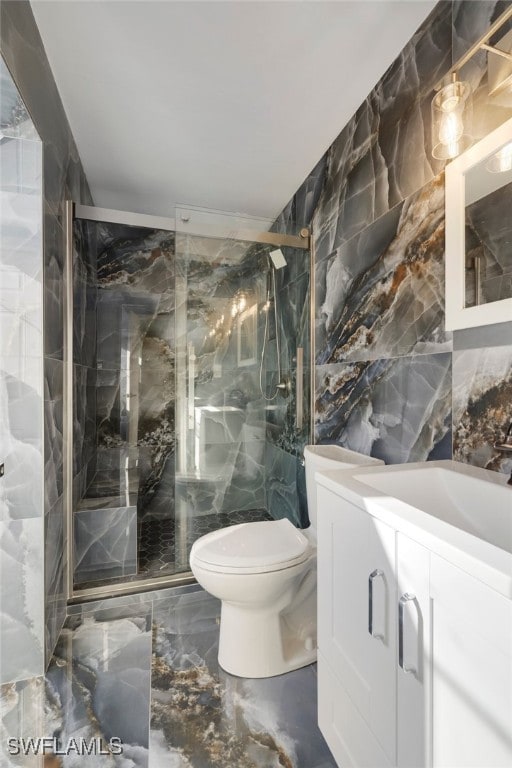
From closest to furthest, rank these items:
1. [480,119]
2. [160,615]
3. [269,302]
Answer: [480,119]
[160,615]
[269,302]

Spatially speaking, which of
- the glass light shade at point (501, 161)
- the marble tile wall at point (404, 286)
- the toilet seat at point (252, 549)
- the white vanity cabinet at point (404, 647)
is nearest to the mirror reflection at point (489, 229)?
the glass light shade at point (501, 161)

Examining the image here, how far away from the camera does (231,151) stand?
2047mm

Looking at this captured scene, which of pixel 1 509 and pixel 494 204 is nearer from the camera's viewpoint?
pixel 494 204

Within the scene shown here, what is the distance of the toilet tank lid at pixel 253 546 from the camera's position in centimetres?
138

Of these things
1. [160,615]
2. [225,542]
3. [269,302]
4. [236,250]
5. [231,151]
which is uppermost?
[231,151]

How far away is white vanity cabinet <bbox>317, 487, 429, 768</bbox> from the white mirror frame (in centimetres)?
67

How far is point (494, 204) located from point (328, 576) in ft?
3.85

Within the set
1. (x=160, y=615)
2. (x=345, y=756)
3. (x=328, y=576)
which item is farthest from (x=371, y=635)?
(x=160, y=615)

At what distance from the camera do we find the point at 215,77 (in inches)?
62.3

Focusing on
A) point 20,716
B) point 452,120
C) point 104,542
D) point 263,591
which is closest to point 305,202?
point 452,120

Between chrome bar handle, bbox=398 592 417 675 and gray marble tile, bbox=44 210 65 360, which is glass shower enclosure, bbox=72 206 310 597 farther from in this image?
chrome bar handle, bbox=398 592 417 675

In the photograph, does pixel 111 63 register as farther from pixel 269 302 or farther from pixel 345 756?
pixel 345 756

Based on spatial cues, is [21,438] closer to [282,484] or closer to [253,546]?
[253,546]

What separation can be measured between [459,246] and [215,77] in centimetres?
127
